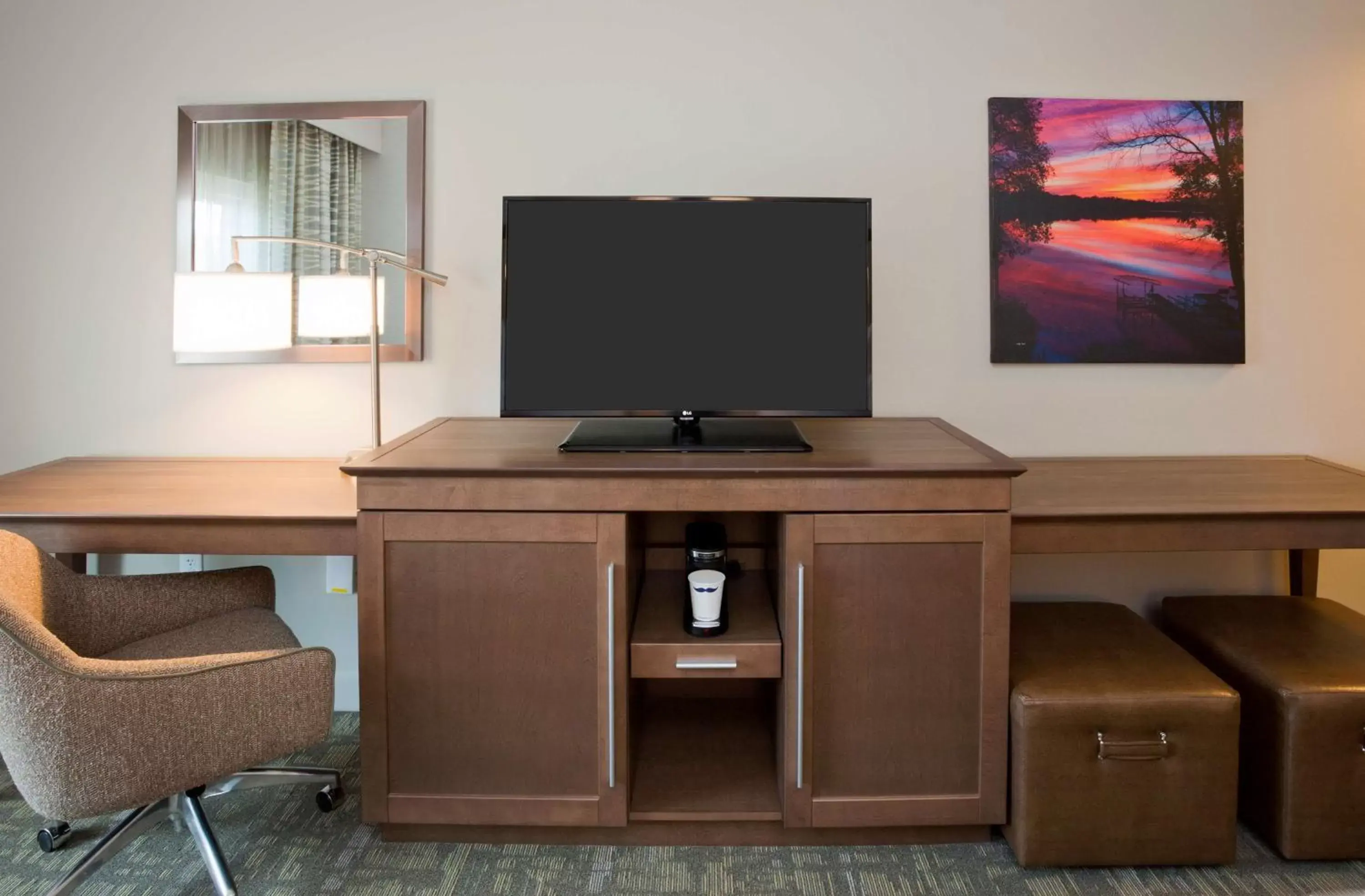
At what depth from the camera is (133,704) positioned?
4.91 feet

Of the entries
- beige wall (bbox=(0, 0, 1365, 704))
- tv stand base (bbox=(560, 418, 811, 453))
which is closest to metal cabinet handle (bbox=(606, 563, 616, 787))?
tv stand base (bbox=(560, 418, 811, 453))

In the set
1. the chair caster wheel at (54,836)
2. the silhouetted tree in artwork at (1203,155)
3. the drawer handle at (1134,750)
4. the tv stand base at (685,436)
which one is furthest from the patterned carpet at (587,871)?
the silhouetted tree in artwork at (1203,155)

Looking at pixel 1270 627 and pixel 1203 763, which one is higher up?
pixel 1270 627

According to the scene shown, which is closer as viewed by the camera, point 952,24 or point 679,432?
point 679,432

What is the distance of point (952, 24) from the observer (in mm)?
2363

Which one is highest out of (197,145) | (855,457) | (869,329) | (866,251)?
(197,145)

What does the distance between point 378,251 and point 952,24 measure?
1.54m

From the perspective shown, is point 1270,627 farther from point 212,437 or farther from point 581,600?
point 212,437

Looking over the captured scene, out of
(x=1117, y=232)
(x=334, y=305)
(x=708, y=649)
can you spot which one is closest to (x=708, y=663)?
(x=708, y=649)

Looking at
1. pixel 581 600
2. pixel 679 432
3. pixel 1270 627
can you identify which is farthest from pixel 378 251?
pixel 1270 627

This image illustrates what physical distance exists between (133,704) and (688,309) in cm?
125

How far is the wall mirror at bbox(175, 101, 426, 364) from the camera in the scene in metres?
2.39

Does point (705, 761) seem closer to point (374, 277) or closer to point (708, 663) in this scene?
point (708, 663)

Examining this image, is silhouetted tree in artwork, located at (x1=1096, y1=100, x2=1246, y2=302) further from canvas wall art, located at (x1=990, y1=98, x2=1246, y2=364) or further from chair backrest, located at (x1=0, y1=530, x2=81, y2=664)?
chair backrest, located at (x1=0, y1=530, x2=81, y2=664)
